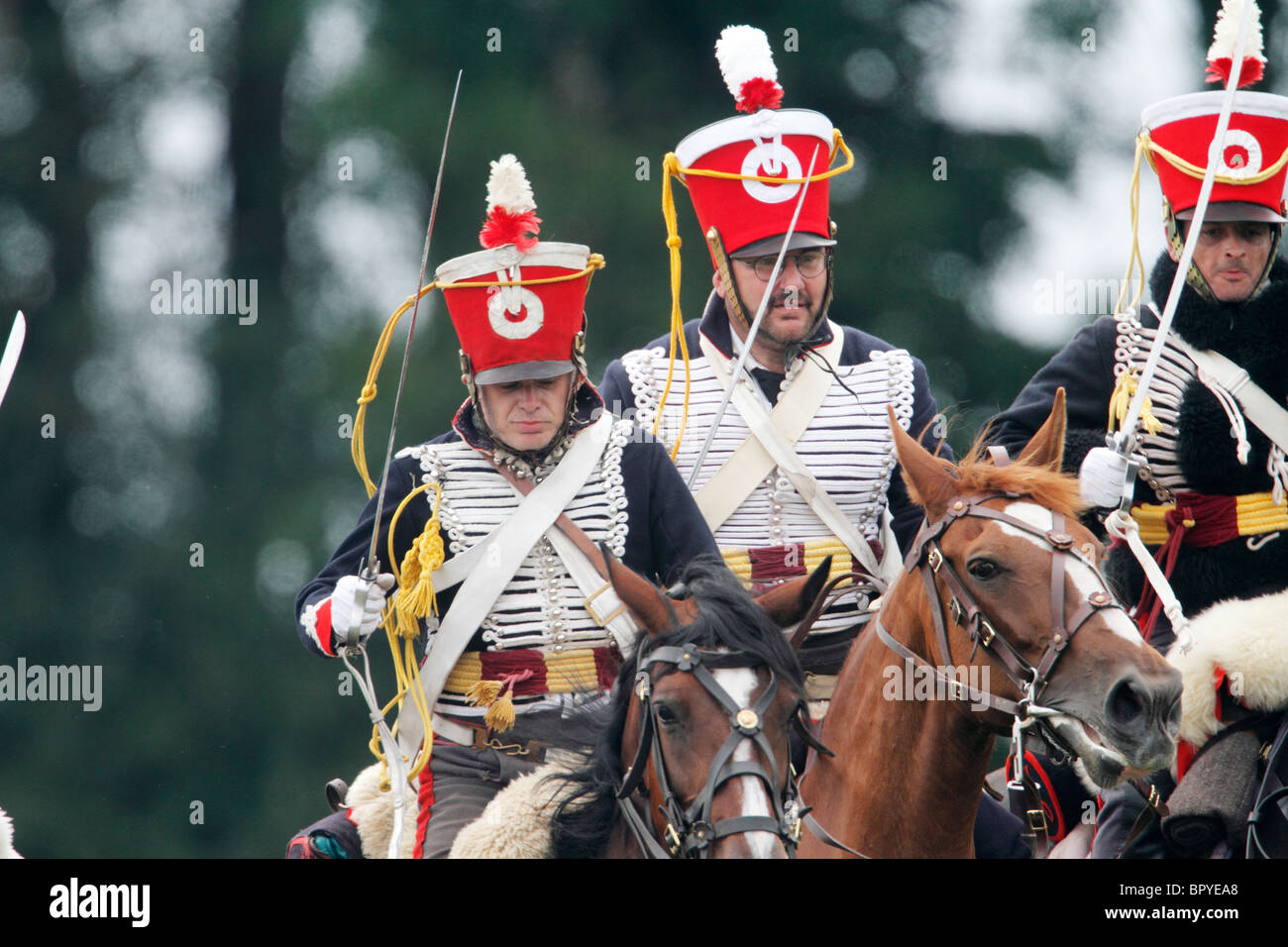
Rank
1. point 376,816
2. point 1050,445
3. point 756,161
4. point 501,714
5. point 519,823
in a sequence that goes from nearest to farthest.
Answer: point 519,823 < point 1050,445 < point 501,714 < point 376,816 < point 756,161

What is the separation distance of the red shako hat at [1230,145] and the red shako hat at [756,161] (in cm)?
97

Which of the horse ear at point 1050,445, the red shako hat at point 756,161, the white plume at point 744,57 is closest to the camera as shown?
the horse ear at point 1050,445

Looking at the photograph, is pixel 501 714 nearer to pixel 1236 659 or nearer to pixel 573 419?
pixel 573 419

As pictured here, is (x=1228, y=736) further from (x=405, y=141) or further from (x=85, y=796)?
(x=85, y=796)

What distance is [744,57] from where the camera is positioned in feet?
19.9

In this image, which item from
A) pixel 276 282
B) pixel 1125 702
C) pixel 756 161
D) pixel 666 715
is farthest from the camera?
pixel 276 282

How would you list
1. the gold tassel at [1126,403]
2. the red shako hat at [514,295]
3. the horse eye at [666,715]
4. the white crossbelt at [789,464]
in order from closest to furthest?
the horse eye at [666,715] → the red shako hat at [514,295] → the gold tassel at [1126,403] → the white crossbelt at [789,464]

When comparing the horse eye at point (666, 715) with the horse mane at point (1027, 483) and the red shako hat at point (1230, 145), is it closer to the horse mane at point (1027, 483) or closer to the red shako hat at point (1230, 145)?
the horse mane at point (1027, 483)

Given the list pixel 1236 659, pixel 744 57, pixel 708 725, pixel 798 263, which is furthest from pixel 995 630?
pixel 744 57

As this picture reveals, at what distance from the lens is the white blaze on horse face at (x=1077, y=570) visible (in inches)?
179

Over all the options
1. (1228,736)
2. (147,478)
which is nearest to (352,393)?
(147,478)

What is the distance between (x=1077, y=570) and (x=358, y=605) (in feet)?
5.57

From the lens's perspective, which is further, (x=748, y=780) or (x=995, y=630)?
(x=995, y=630)

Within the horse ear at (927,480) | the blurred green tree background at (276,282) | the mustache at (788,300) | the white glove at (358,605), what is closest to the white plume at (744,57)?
the mustache at (788,300)
